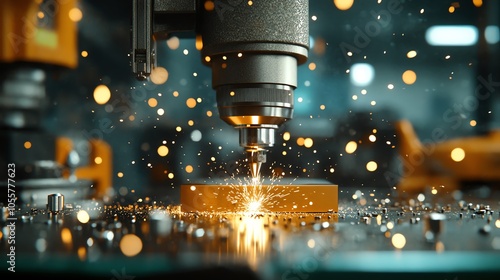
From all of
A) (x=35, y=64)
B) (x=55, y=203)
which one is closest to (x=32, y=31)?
(x=35, y=64)

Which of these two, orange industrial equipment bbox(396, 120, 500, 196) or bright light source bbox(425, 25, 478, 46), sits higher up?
bright light source bbox(425, 25, 478, 46)

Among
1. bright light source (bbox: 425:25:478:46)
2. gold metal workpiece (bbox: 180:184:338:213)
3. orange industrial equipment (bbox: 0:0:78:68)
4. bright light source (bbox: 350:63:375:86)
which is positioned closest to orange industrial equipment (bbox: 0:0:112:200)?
orange industrial equipment (bbox: 0:0:78:68)

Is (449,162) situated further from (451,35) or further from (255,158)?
(255,158)

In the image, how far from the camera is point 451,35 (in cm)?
92

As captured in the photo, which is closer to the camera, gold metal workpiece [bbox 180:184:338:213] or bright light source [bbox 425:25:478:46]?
gold metal workpiece [bbox 180:184:338:213]

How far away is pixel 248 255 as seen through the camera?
426 millimetres

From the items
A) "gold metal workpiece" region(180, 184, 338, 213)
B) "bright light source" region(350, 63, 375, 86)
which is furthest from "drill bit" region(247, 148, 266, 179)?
"bright light source" region(350, 63, 375, 86)

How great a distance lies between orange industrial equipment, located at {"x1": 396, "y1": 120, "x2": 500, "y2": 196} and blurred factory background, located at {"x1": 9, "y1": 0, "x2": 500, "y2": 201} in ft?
0.07

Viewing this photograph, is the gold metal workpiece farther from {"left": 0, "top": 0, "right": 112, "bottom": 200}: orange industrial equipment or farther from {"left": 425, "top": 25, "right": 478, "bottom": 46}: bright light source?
{"left": 425, "top": 25, "right": 478, "bottom": 46}: bright light source

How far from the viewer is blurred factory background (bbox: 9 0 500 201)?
875 mm

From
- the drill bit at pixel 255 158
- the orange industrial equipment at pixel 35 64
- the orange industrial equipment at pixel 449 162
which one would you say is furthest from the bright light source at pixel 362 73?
the orange industrial equipment at pixel 35 64

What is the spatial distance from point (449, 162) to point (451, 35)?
0.24 m

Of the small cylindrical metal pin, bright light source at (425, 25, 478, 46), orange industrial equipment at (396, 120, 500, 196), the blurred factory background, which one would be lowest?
the small cylindrical metal pin

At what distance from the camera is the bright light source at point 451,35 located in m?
0.91
